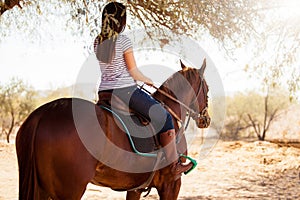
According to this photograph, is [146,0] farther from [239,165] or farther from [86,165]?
[239,165]

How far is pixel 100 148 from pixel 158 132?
31.2 inches

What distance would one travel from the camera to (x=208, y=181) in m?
9.98

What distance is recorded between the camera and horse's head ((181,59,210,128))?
16.8 ft

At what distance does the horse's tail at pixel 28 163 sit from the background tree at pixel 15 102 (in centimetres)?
1923

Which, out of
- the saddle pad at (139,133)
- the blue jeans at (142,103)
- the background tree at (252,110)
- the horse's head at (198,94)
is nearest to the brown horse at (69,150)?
the saddle pad at (139,133)

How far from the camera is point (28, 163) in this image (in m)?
3.47

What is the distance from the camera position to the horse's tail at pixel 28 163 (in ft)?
11.3

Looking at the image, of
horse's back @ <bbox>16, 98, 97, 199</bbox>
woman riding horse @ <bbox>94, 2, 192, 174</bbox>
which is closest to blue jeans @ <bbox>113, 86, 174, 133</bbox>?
woman riding horse @ <bbox>94, 2, 192, 174</bbox>

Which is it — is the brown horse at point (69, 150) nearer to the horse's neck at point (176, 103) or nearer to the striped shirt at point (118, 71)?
the striped shirt at point (118, 71)

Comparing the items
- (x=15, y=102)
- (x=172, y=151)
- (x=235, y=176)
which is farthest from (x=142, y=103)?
(x=15, y=102)

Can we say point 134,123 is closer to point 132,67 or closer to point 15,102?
point 132,67

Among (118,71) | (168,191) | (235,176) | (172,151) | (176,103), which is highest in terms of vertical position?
(118,71)

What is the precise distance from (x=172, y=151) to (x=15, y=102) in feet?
68.2

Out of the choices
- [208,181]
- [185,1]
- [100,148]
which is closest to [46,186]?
[100,148]
